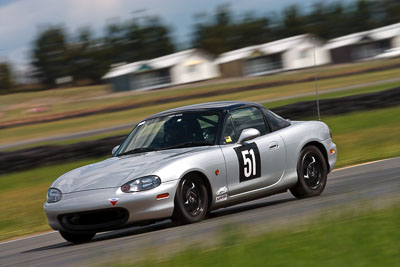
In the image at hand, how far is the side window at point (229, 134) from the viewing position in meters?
8.18

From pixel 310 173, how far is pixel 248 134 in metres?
1.41

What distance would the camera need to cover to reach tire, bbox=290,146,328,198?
897cm

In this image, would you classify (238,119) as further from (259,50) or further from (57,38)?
(57,38)

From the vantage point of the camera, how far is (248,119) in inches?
342

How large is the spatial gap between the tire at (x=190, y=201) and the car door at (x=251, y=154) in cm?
47

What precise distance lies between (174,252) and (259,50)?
257 feet

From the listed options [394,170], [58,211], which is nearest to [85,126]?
[394,170]

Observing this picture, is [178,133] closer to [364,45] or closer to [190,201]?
[190,201]

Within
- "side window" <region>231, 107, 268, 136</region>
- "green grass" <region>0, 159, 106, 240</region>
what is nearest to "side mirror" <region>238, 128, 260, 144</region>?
"side window" <region>231, 107, 268, 136</region>

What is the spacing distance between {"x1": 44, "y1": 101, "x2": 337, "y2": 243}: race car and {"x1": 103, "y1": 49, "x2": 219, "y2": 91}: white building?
73.9 metres

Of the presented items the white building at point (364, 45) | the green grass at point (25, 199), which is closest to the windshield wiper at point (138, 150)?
the green grass at point (25, 199)

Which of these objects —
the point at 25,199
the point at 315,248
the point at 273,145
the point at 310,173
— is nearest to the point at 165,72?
the point at 25,199

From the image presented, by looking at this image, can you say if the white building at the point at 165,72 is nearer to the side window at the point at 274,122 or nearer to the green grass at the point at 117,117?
the green grass at the point at 117,117

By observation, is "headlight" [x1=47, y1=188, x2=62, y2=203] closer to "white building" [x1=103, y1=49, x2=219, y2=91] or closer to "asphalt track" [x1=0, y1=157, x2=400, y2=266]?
"asphalt track" [x1=0, y1=157, x2=400, y2=266]
